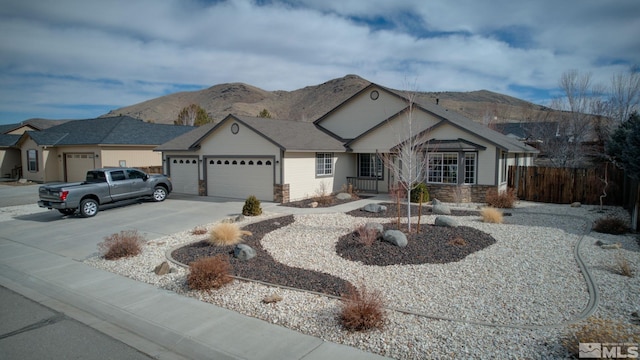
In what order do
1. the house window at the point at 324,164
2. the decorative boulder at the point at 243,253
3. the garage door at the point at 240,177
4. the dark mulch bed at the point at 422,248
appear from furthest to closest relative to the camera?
the house window at the point at 324,164, the garage door at the point at 240,177, the decorative boulder at the point at 243,253, the dark mulch bed at the point at 422,248

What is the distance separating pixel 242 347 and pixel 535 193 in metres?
19.7

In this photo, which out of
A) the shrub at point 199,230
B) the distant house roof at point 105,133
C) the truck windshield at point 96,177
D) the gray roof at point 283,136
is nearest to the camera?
the shrub at point 199,230

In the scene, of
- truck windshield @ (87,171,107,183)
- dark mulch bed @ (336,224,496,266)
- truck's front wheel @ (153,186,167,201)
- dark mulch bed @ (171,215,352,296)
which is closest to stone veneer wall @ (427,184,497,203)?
dark mulch bed @ (336,224,496,266)

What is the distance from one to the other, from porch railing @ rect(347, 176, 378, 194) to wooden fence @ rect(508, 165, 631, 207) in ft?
25.0

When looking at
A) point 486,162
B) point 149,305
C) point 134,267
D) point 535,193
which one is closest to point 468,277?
point 149,305

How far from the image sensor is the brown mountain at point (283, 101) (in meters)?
96.0

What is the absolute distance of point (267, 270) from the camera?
873cm

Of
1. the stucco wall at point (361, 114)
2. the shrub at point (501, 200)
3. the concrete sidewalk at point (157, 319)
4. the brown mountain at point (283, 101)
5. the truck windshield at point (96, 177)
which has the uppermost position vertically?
the brown mountain at point (283, 101)

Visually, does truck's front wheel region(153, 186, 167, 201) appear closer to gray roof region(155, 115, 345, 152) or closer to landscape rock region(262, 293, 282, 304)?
gray roof region(155, 115, 345, 152)

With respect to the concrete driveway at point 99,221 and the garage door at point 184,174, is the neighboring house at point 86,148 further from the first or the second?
the concrete driveway at point 99,221

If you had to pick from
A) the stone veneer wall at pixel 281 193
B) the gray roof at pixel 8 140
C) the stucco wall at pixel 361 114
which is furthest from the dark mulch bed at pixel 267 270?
the gray roof at pixel 8 140

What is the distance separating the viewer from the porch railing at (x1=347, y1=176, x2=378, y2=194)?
78.3 feet

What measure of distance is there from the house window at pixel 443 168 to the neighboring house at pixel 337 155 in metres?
0.05

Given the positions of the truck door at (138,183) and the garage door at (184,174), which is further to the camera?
the garage door at (184,174)
